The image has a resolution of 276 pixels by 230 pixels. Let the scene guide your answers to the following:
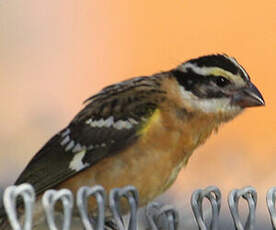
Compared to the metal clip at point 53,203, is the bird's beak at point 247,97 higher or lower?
higher

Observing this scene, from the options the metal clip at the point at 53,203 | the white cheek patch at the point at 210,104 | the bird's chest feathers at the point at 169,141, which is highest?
the white cheek patch at the point at 210,104

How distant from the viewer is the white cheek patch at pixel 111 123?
3314 mm

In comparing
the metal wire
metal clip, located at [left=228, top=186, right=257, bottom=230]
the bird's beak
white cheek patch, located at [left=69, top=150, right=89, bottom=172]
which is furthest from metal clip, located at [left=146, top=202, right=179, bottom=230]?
the bird's beak

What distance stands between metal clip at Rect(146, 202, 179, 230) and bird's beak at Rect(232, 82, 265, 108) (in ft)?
2.71

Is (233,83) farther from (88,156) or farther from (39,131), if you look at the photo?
(39,131)

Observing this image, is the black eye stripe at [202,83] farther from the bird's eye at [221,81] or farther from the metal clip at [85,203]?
the metal clip at [85,203]

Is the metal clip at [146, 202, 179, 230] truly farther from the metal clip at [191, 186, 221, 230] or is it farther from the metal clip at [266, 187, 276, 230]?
the metal clip at [266, 187, 276, 230]

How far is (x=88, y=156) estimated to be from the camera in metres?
3.31

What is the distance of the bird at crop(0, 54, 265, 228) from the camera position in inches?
127

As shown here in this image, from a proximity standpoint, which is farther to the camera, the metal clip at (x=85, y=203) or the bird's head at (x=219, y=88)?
the bird's head at (x=219, y=88)

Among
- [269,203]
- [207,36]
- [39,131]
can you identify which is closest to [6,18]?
[39,131]

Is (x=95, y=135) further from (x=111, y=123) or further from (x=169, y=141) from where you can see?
(x=169, y=141)

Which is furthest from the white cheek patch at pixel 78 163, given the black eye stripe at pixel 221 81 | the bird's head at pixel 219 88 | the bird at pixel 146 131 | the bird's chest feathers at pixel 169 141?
the black eye stripe at pixel 221 81

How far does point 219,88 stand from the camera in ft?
11.1
